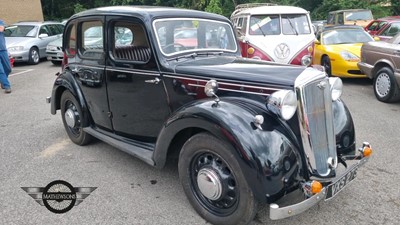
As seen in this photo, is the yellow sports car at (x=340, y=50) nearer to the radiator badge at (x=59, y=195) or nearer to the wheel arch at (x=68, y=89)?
the wheel arch at (x=68, y=89)

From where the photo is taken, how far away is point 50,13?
3123 cm

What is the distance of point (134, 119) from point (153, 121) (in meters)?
0.30

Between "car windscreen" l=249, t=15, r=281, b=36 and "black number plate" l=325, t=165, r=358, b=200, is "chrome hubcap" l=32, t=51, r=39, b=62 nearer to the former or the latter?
"car windscreen" l=249, t=15, r=281, b=36

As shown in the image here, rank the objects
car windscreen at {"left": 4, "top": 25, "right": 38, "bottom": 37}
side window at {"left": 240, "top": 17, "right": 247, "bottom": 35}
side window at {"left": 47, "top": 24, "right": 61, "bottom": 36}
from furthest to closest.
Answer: side window at {"left": 47, "top": 24, "right": 61, "bottom": 36} < car windscreen at {"left": 4, "top": 25, "right": 38, "bottom": 37} < side window at {"left": 240, "top": 17, "right": 247, "bottom": 35}

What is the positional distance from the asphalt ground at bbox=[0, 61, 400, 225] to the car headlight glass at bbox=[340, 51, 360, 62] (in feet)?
9.10

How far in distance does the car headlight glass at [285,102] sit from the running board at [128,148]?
1.38 meters

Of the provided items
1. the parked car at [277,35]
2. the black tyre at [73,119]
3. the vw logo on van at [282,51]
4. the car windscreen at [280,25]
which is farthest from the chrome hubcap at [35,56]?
the vw logo on van at [282,51]

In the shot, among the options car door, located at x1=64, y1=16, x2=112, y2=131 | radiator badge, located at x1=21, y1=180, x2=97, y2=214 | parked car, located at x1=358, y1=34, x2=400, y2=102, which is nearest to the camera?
radiator badge, located at x1=21, y1=180, x2=97, y2=214

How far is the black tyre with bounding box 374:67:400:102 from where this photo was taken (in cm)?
666

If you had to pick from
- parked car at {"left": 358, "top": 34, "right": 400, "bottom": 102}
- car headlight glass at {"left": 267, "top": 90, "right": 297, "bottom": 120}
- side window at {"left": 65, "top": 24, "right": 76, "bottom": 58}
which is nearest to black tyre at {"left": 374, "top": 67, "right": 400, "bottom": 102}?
parked car at {"left": 358, "top": 34, "right": 400, "bottom": 102}

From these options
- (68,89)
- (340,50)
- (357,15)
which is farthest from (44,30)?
(357,15)

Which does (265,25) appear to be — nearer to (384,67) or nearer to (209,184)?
(384,67)

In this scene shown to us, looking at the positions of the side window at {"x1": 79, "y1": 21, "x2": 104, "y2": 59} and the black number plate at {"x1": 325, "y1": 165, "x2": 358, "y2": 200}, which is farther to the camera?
the side window at {"x1": 79, "y1": 21, "x2": 104, "y2": 59}

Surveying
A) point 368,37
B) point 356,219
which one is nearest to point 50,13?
point 368,37
